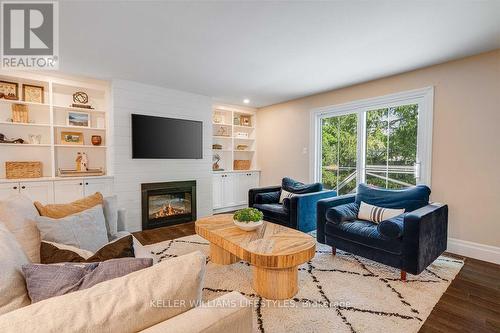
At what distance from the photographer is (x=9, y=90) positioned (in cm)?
334

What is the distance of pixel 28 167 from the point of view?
3.38 metres

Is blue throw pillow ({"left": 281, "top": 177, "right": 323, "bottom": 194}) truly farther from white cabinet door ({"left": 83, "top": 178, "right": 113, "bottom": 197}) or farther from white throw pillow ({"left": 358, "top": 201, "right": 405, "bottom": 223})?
white cabinet door ({"left": 83, "top": 178, "right": 113, "bottom": 197})

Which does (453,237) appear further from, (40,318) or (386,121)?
(40,318)

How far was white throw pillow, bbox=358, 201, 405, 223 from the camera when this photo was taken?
2.73m

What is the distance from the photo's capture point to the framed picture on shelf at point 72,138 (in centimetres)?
374

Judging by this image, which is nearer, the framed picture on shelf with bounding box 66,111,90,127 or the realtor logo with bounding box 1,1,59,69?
the realtor logo with bounding box 1,1,59,69

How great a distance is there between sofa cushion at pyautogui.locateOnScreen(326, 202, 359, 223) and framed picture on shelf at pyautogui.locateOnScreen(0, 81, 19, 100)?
445cm

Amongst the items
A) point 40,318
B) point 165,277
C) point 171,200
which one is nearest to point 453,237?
point 165,277

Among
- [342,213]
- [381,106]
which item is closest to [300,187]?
[342,213]

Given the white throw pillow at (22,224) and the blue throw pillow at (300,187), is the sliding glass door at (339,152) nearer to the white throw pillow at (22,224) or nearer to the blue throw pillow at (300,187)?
the blue throw pillow at (300,187)

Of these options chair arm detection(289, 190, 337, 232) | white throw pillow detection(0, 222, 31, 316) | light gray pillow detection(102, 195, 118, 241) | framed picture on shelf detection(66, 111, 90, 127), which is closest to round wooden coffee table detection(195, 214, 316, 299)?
light gray pillow detection(102, 195, 118, 241)

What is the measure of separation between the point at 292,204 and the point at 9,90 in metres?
4.19

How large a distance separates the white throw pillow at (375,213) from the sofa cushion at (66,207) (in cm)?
277

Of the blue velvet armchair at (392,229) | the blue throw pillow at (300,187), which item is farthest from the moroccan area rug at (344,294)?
the blue throw pillow at (300,187)
